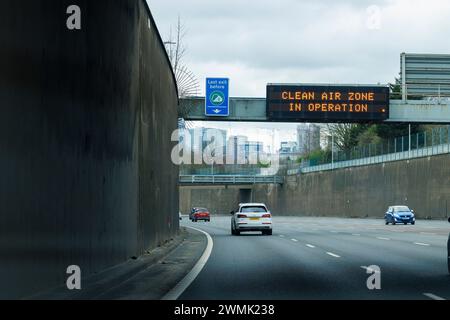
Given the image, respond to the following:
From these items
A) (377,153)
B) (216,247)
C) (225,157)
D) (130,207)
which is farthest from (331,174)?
(130,207)

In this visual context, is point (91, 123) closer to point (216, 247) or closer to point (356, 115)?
point (216, 247)

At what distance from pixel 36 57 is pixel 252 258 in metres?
12.8

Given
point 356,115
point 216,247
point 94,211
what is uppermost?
point 356,115

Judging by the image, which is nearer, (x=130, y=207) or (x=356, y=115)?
(x=130, y=207)

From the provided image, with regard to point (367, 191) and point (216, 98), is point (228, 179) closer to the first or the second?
point (367, 191)

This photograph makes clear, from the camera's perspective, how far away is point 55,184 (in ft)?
35.7

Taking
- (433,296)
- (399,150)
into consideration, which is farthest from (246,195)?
(433,296)

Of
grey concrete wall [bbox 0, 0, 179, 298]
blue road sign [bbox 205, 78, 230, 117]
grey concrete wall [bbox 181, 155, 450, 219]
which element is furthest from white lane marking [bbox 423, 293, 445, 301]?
grey concrete wall [bbox 181, 155, 450, 219]

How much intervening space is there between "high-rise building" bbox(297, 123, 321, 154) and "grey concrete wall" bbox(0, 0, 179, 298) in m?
139

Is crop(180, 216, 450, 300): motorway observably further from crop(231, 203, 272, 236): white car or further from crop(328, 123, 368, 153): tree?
crop(328, 123, 368, 153): tree

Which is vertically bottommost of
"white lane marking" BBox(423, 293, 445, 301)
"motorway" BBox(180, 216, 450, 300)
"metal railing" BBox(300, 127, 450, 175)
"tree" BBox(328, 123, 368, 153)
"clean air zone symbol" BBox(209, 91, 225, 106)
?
"motorway" BBox(180, 216, 450, 300)

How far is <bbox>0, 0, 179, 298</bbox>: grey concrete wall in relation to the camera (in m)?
9.02

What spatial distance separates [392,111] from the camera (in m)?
46.2

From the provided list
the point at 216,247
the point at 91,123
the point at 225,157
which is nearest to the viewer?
the point at 91,123
